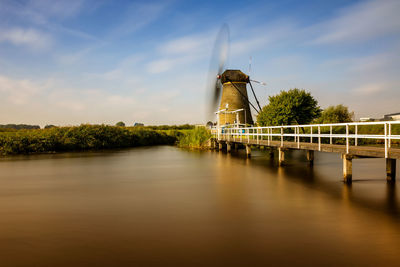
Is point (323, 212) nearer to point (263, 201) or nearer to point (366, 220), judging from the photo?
point (366, 220)

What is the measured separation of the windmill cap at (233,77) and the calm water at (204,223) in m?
29.8

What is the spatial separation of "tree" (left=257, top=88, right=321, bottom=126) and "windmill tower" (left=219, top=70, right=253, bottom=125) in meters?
11.9

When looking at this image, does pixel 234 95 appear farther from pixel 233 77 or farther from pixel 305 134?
pixel 305 134

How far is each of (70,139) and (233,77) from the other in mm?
20855

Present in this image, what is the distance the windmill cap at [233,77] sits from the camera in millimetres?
41438

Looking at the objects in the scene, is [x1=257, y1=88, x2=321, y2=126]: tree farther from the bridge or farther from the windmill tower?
the windmill tower

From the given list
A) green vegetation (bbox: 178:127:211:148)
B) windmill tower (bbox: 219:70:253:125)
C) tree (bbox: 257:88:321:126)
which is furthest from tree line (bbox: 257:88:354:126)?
windmill tower (bbox: 219:70:253:125)

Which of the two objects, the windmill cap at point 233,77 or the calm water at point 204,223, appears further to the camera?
the windmill cap at point 233,77

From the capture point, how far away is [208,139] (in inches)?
1257

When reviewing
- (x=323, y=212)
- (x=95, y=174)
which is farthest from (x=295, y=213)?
(x=95, y=174)

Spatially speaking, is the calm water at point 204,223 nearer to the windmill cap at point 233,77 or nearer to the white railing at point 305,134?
the white railing at point 305,134

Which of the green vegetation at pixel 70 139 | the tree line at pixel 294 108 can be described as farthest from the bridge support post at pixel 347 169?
the green vegetation at pixel 70 139

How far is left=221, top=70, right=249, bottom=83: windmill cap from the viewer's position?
41.4 meters

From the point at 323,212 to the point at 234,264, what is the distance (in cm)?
369
